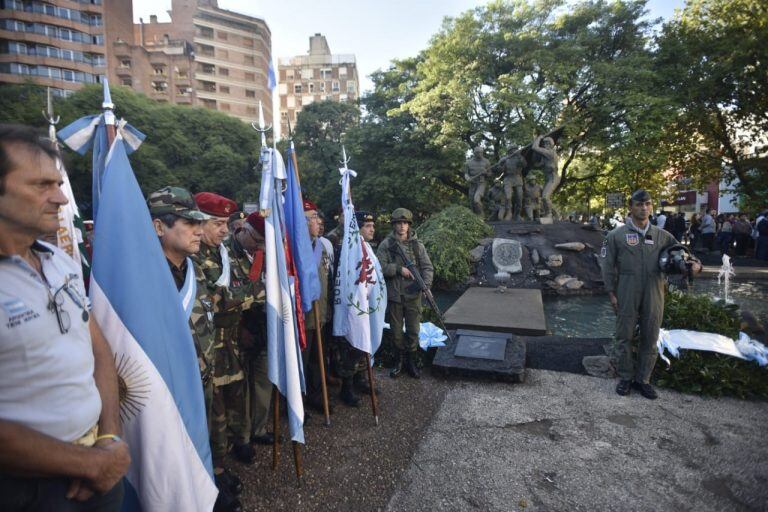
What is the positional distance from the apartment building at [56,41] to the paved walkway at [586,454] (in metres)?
50.2

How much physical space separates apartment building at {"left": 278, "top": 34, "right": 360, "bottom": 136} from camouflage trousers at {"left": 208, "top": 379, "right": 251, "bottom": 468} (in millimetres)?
68710

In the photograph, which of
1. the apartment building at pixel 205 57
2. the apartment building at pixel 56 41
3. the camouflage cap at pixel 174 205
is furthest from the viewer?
the apartment building at pixel 205 57

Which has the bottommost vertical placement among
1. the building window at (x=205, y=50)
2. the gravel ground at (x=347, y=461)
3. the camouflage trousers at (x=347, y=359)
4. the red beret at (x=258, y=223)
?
the gravel ground at (x=347, y=461)

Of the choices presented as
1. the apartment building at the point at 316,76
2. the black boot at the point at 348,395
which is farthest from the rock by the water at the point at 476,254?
the apartment building at the point at 316,76

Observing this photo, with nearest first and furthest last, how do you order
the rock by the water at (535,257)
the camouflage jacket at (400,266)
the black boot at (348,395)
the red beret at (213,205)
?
the red beret at (213,205) → the black boot at (348,395) → the camouflage jacket at (400,266) → the rock by the water at (535,257)

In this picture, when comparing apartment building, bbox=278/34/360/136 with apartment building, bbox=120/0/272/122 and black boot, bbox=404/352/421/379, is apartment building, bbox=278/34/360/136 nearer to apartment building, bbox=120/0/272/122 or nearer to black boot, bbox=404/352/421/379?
apartment building, bbox=120/0/272/122

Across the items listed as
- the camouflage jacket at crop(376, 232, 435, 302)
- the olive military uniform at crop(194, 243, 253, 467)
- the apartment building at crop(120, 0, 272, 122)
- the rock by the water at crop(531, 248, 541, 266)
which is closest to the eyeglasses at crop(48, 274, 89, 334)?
the olive military uniform at crop(194, 243, 253, 467)

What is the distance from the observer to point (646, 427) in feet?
11.8

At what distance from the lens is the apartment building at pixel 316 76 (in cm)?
6619

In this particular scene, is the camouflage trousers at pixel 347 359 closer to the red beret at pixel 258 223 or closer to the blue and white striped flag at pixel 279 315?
the blue and white striped flag at pixel 279 315

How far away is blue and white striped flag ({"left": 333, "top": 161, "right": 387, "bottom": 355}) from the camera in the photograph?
405 cm

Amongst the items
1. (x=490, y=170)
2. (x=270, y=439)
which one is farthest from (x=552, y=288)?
(x=270, y=439)

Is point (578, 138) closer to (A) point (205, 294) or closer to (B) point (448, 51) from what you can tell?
(B) point (448, 51)

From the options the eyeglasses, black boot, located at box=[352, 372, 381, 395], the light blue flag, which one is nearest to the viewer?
the eyeglasses
